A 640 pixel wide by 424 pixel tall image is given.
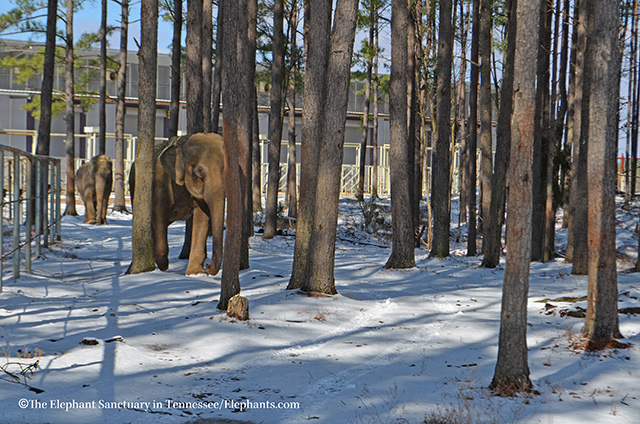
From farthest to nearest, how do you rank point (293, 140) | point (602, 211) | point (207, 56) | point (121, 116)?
1. point (293, 140)
2. point (121, 116)
3. point (207, 56)
4. point (602, 211)

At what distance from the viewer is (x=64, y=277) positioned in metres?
11.5

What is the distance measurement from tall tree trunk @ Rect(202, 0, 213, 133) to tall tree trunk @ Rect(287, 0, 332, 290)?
2.55m

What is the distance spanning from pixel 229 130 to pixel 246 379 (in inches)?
137

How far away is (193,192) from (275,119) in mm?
9177

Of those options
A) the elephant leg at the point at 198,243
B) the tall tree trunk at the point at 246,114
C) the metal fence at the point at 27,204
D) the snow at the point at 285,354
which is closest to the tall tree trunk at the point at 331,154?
the snow at the point at 285,354

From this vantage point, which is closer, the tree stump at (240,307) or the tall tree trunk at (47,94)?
the tree stump at (240,307)

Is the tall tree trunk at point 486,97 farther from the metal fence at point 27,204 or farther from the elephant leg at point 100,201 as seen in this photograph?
the elephant leg at point 100,201

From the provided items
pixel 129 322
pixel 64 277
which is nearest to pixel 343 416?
pixel 129 322

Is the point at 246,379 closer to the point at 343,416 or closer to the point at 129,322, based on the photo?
the point at 343,416

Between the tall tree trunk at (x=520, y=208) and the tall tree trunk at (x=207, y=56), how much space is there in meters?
7.89

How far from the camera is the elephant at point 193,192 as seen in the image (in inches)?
422

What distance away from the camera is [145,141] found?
11047 millimetres

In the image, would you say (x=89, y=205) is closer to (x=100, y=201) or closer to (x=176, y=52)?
(x=100, y=201)

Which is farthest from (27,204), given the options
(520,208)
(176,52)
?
(520,208)
